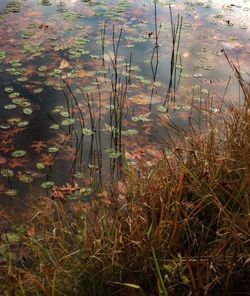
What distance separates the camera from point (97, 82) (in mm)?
4602

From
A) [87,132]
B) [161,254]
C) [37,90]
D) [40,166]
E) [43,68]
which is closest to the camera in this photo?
[161,254]

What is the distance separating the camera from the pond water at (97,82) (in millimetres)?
3523

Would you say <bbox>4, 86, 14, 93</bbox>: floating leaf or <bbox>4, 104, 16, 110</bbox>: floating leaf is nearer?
<bbox>4, 104, 16, 110</bbox>: floating leaf

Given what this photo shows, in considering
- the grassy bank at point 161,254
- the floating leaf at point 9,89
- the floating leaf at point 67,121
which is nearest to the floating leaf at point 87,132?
the floating leaf at point 67,121

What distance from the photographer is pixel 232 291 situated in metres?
1.97

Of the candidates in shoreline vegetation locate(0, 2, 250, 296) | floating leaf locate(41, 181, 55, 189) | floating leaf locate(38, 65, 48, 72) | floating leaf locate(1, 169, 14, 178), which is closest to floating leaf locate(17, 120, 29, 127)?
floating leaf locate(1, 169, 14, 178)

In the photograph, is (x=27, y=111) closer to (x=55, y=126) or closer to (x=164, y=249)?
(x=55, y=126)

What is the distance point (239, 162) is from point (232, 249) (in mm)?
540

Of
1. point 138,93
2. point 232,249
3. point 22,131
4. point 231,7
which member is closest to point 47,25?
point 138,93

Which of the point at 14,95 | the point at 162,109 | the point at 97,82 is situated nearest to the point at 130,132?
the point at 162,109

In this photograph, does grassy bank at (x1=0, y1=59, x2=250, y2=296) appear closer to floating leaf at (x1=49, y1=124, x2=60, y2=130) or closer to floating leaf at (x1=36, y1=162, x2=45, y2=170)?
floating leaf at (x1=36, y1=162, x2=45, y2=170)

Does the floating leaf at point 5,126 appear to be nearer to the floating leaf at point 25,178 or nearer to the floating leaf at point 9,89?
the floating leaf at point 9,89

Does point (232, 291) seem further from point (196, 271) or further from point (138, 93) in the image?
point (138, 93)

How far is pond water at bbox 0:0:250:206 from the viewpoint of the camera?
3.52 m
